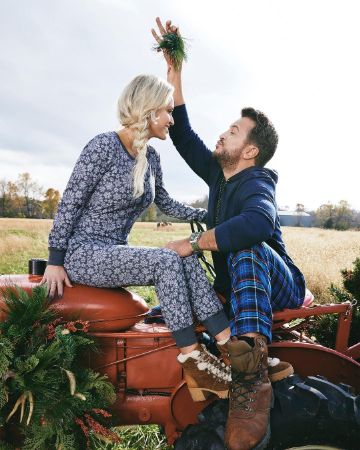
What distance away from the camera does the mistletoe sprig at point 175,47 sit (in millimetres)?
3297

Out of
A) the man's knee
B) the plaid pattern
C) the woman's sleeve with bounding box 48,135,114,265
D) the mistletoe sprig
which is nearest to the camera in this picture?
the plaid pattern

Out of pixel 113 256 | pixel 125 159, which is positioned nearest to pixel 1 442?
pixel 113 256

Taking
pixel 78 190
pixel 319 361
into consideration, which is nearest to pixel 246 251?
pixel 319 361

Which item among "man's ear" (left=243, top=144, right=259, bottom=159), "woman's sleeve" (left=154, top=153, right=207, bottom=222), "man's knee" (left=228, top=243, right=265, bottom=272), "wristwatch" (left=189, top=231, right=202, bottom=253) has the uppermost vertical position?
"man's ear" (left=243, top=144, right=259, bottom=159)

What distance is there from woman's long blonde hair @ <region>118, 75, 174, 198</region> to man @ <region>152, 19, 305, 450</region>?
0.54 meters

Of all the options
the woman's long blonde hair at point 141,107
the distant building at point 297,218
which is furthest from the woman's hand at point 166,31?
the distant building at point 297,218

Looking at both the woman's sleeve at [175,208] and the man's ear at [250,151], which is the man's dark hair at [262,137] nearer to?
Result: the man's ear at [250,151]

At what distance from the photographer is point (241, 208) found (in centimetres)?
270

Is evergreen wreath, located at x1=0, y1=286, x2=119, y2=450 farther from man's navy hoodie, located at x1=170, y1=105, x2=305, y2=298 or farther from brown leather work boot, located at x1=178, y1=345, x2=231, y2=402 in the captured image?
man's navy hoodie, located at x1=170, y1=105, x2=305, y2=298

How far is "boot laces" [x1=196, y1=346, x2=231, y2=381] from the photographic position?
237cm

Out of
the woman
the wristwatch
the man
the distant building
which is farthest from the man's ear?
the distant building

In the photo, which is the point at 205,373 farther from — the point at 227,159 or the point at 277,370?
the point at 227,159

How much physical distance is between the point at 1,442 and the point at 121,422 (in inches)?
26.4

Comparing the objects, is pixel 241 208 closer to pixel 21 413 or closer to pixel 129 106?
pixel 129 106
